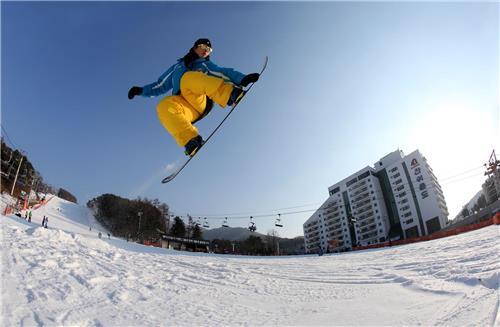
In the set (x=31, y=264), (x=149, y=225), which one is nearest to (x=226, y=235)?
(x=149, y=225)

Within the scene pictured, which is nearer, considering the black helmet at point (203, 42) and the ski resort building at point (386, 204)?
the black helmet at point (203, 42)

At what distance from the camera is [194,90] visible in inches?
160

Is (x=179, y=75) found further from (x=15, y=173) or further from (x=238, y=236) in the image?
(x=238, y=236)

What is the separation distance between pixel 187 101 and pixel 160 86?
749 millimetres

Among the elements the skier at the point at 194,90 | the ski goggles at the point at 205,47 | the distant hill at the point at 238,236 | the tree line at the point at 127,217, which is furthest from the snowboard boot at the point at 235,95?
the distant hill at the point at 238,236

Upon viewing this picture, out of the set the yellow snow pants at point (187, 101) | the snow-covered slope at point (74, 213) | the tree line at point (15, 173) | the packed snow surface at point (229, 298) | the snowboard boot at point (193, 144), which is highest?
the tree line at point (15, 173)

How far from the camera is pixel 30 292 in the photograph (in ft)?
10.5

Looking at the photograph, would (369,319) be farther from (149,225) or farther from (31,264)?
(149,225)

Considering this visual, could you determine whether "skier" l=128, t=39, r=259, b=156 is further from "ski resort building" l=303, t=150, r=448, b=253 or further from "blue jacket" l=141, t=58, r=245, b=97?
"ski resort building" l=303, t=150, r=448, b=253

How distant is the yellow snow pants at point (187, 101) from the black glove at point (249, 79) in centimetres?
24

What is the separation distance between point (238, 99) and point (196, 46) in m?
1.02

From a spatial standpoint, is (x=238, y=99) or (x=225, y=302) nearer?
(x=225, y=302)

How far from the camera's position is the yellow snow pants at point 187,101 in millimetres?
3926

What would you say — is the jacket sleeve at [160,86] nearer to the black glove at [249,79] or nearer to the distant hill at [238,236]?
the black glove at [249,79]
